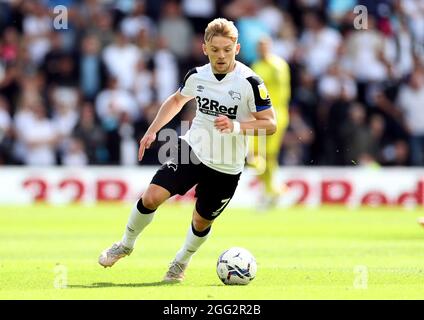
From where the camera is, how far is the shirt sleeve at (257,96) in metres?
9.39

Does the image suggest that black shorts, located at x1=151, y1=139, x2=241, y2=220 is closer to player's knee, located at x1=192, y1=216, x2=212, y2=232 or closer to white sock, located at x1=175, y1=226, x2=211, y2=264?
player's knee, located at x1=192, y1=216, x2=212, y2=232

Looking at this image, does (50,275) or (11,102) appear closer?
(50,275)

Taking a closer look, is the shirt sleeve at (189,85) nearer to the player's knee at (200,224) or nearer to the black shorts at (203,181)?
the black shorts at (203,181)

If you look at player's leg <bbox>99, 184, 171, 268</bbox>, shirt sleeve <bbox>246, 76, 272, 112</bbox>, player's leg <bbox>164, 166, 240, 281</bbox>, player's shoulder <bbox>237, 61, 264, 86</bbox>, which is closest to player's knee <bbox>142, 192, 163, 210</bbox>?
player's leg <bbox>99, 184, 171, 268</bbox>

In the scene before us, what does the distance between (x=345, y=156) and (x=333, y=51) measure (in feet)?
7.75

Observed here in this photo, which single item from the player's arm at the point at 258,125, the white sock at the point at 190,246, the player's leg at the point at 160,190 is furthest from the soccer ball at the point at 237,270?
the player's arm at the point at 258,125

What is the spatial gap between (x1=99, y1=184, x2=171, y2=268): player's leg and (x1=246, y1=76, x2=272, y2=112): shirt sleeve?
1.07 meters

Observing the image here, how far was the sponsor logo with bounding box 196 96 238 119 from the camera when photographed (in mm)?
9508

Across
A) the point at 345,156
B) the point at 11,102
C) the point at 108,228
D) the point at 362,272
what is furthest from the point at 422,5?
the point at 362,272

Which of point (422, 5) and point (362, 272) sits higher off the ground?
point (422, 5)

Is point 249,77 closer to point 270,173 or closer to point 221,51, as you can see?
point 221,51

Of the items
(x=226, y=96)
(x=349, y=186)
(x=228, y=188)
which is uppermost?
(x=226, y=96)
